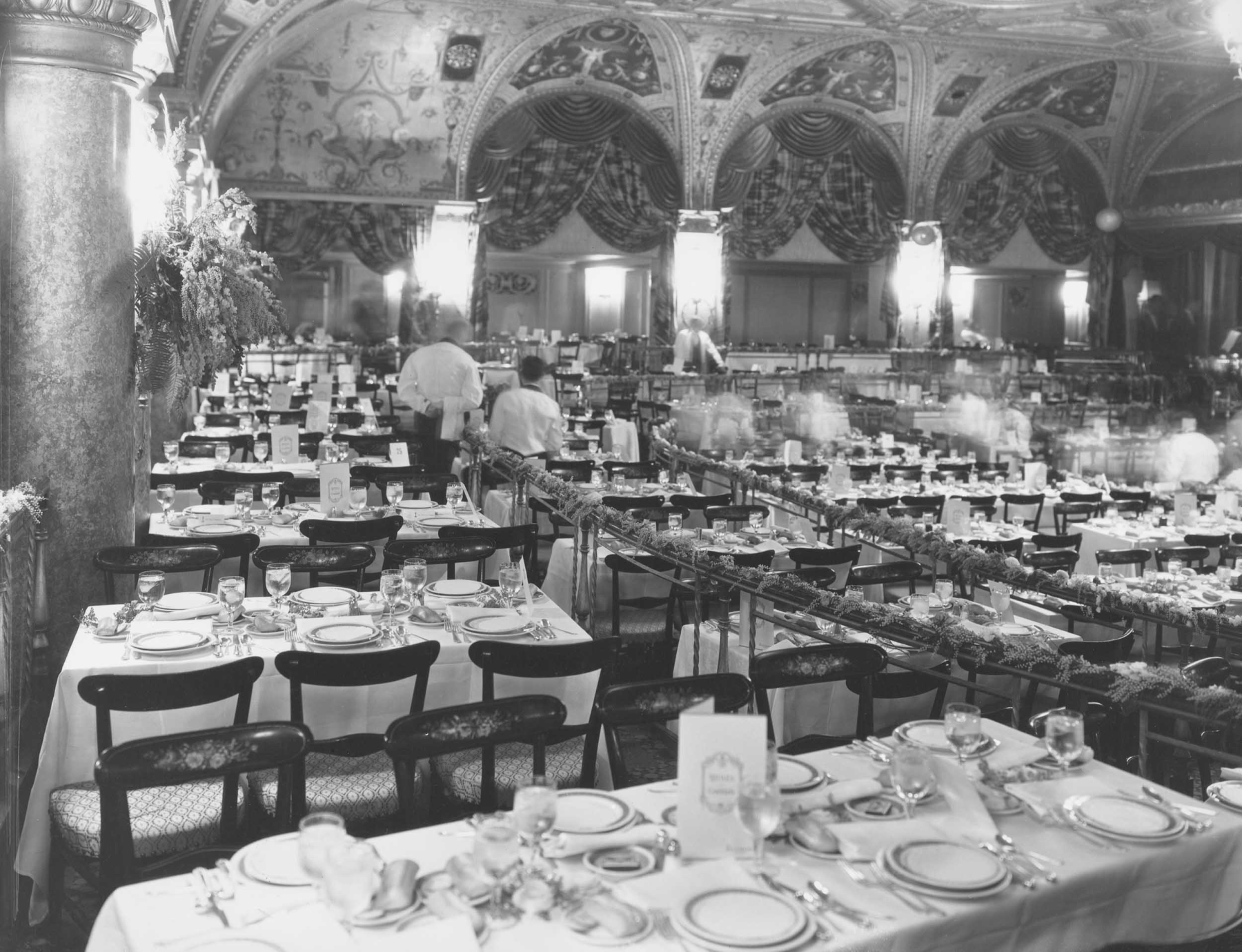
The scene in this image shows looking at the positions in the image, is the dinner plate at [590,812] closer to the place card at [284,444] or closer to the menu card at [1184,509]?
the place card at [284,444]

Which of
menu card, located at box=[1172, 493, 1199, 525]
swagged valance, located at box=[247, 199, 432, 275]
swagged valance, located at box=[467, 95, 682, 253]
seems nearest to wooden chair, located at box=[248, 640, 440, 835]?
menu card, located at box=[1172, 493, 1199, 525]

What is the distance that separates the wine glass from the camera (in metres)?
4.44

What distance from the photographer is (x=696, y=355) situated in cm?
1644

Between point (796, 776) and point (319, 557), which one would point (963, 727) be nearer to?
point (796, 776)

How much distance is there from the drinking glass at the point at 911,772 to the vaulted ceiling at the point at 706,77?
12.9 m

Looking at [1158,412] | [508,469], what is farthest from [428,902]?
[1158,412]

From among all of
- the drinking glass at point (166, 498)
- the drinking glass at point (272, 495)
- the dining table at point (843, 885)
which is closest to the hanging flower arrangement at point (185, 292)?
the drinking glass at point (166, 498)

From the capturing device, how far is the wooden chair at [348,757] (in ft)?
11.5

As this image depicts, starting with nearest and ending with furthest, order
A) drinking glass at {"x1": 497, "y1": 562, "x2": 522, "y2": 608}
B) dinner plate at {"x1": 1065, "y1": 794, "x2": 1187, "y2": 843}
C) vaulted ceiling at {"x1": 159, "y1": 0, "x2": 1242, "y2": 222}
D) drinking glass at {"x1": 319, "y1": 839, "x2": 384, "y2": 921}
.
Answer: drinking glass at {"x1": 319, "y1": 839, "x2": 384, "y2": 921}, dinner plate at {"x1": 1065, "y1": 794, "x2": 1187, "y2": 843}, drinking glass at {"x1": 497, "y1": 562, "x2": 522, "y2": 608}, vaulted ceiling at {"x1": 159, "y1": 0, "x2": 1242, "y2": 222}

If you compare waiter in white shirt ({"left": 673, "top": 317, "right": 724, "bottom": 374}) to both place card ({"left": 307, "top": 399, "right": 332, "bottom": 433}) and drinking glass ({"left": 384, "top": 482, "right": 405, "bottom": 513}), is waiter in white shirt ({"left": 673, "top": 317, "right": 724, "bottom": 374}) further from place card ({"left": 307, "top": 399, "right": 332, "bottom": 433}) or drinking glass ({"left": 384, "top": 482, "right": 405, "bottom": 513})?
drinking glass ({"left": 384, "top": 482, "right": 405, "bottom": 513})

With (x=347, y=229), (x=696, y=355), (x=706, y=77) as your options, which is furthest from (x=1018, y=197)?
(x=347, y=229)

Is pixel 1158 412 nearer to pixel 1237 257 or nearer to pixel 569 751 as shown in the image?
pixel 1237 257

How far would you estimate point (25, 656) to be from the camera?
4859mm

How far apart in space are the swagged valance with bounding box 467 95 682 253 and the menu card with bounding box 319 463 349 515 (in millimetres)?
12552
